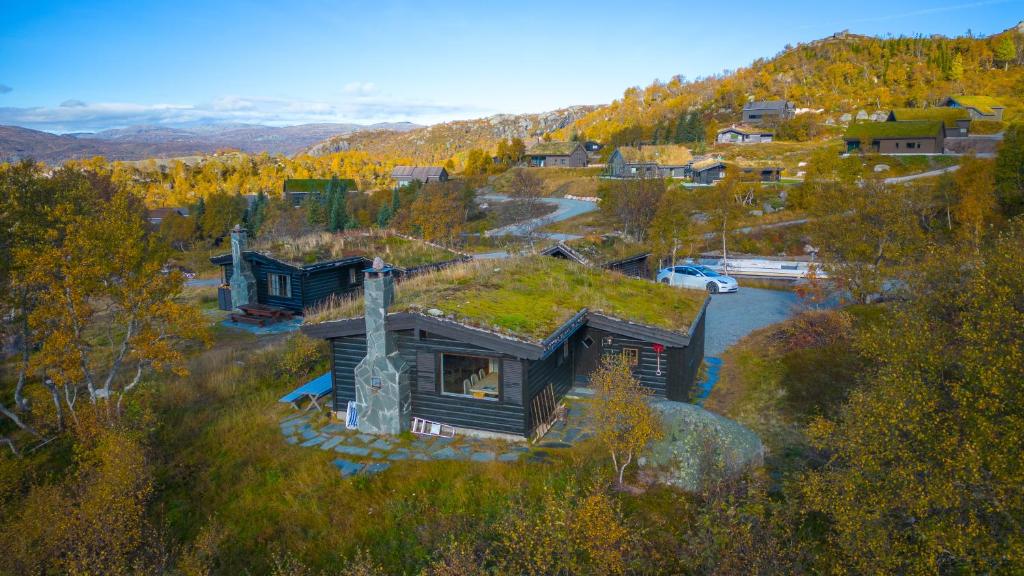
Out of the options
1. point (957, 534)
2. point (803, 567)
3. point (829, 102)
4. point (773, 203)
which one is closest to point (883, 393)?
point (957, 534)

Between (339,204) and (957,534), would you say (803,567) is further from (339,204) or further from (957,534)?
(339,204)

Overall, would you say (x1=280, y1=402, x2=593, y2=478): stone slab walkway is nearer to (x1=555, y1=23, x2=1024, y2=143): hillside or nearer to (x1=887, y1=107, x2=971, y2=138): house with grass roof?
→ (x1=887, y1=107, x2=971, y2=138): house with grass roof

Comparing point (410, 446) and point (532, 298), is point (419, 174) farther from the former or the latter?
point (410, 446)

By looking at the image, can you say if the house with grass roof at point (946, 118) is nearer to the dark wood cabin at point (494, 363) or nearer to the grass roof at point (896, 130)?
the grass roof at point (896, 130)

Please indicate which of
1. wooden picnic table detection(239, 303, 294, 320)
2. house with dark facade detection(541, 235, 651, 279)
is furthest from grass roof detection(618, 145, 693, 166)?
wooden picnic table detection(239, 303, 294, 320)

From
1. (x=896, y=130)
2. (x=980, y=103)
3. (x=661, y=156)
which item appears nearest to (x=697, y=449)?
(x=661, y=156)
